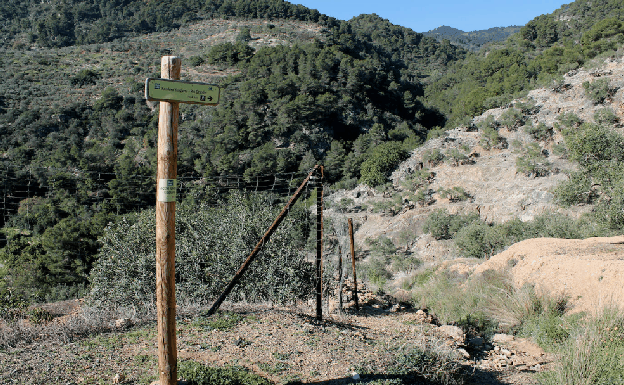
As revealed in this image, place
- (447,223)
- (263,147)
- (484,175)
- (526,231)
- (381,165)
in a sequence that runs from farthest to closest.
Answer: (263,147), (381,165), (484,175), (447,223), (526,231)

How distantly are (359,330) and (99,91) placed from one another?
4925 cm

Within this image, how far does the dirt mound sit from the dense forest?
14.5 metres

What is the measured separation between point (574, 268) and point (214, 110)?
125 feet

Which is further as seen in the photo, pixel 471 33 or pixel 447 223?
pixel 471 33

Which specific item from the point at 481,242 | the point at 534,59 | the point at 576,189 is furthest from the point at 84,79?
the point at 576,189

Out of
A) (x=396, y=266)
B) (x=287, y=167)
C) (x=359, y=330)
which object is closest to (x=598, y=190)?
(x=396, y=266)

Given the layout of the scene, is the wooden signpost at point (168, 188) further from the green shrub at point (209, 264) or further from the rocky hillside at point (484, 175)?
the rocky hillside at point (484, 175)

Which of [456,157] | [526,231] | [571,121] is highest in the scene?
[571,121]

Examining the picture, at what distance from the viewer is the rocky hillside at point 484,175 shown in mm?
18703

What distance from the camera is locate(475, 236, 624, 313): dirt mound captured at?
264 inches

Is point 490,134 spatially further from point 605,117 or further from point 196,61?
point 196,61

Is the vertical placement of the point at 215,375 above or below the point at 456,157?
below

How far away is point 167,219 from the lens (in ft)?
→ 10.6

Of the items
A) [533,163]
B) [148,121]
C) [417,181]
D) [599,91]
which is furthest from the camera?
[148,121]
